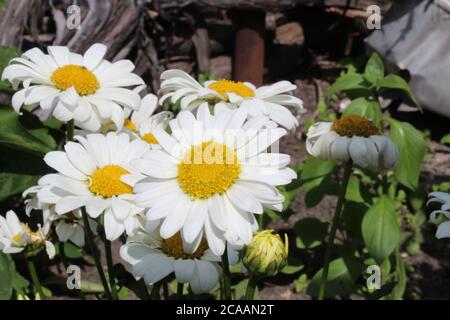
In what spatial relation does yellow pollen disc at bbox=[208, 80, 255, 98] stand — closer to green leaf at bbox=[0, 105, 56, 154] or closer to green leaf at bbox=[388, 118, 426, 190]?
green leaf at bbox=[0, 105, 56, 154]

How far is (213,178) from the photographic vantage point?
42.7 inches

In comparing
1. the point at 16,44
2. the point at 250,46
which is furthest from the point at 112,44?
the point at 250,46

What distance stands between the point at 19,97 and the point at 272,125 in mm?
637

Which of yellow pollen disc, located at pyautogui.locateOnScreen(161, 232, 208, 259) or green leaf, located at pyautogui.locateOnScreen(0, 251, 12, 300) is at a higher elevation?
yellow pollen disc, located at pyautogui.locateOnScreen(161, 232, 208, 259)

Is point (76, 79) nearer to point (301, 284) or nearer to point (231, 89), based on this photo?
point (231, 89)

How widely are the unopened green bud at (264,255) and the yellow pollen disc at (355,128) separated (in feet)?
1.71

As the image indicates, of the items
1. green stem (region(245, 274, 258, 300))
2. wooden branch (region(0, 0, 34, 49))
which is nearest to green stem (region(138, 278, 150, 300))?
green stem (region(245, 274, 258, 300))

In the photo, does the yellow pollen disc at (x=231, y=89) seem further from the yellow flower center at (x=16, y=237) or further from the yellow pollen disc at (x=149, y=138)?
the yellow flower center at (x=16, y=237)

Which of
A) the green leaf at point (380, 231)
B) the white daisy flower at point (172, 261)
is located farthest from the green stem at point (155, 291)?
the green leaf at point (380, 231)

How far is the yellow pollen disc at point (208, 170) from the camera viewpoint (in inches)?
42.5

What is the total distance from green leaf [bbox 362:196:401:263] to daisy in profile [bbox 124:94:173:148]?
695 millimetres

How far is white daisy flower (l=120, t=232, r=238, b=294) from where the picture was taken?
1.14m

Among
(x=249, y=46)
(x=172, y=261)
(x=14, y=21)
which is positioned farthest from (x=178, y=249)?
(x=249, y=46)

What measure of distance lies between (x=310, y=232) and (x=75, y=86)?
3.32 ft
